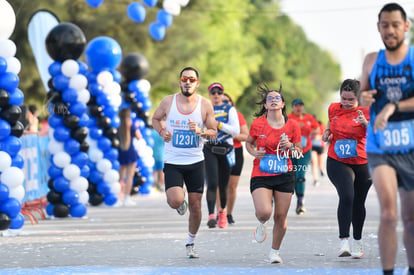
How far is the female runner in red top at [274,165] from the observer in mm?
8805

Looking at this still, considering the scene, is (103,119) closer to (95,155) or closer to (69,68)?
(95,155)

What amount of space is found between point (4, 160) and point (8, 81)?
1.07 m

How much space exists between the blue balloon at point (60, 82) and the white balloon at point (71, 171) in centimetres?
133

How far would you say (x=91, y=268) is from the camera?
8.72 meters

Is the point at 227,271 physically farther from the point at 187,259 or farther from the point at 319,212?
the point at 319,212

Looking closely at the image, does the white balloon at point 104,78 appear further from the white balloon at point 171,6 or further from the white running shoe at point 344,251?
the white running shoe at point 344,251

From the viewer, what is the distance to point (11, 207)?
12.0m

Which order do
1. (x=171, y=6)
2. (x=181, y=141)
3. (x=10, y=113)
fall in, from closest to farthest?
A: (x=181, y=141) → (x=10, y=113) → (x=171, y=6)

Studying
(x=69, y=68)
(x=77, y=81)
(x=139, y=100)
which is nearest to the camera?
(x=69, y=68)

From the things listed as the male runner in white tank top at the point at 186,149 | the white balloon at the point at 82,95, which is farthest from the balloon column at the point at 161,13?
the male runner in white tank top at the point at 186,149

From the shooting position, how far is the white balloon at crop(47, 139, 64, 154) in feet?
49.3

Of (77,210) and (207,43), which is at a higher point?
(207,43)

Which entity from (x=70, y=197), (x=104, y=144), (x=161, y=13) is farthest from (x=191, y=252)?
(x=161, y=13)

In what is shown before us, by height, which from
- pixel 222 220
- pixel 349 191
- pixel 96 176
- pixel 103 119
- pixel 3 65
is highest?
pixel 3 65
